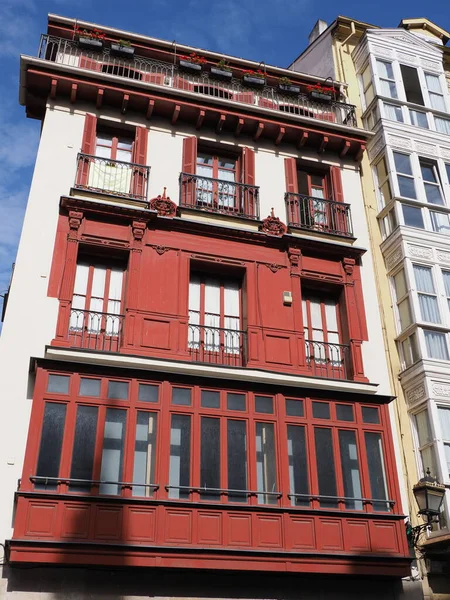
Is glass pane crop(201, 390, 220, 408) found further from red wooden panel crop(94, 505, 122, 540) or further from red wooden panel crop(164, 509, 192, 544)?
red wooden panel crop(94, 505, 122, 540)

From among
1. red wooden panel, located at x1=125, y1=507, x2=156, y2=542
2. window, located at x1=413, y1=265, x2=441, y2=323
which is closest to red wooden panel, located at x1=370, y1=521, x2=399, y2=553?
red wooden panel, located at x1=125, y1=507, x2=156, y2=542

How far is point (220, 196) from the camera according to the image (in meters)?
17.2

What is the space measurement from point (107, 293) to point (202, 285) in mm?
2250

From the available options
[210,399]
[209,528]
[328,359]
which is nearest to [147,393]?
[210,399]

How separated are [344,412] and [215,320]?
3.49m

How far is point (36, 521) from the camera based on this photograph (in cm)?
1159

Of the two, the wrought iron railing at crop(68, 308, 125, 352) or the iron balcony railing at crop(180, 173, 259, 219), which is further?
the iron balcony railing at crop(180, 173, 259, 219)

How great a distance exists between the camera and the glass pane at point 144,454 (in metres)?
12.4

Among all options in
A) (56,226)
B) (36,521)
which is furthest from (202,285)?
(36,521)

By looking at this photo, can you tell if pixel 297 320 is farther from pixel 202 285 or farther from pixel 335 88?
pixel 335 88

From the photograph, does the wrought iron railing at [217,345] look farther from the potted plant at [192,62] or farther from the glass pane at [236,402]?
the potted plant at [192,62]

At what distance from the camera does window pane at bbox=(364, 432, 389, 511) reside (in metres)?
13.6

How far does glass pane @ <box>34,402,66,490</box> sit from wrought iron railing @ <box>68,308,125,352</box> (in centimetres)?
169

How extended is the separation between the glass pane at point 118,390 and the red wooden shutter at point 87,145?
519 cm
